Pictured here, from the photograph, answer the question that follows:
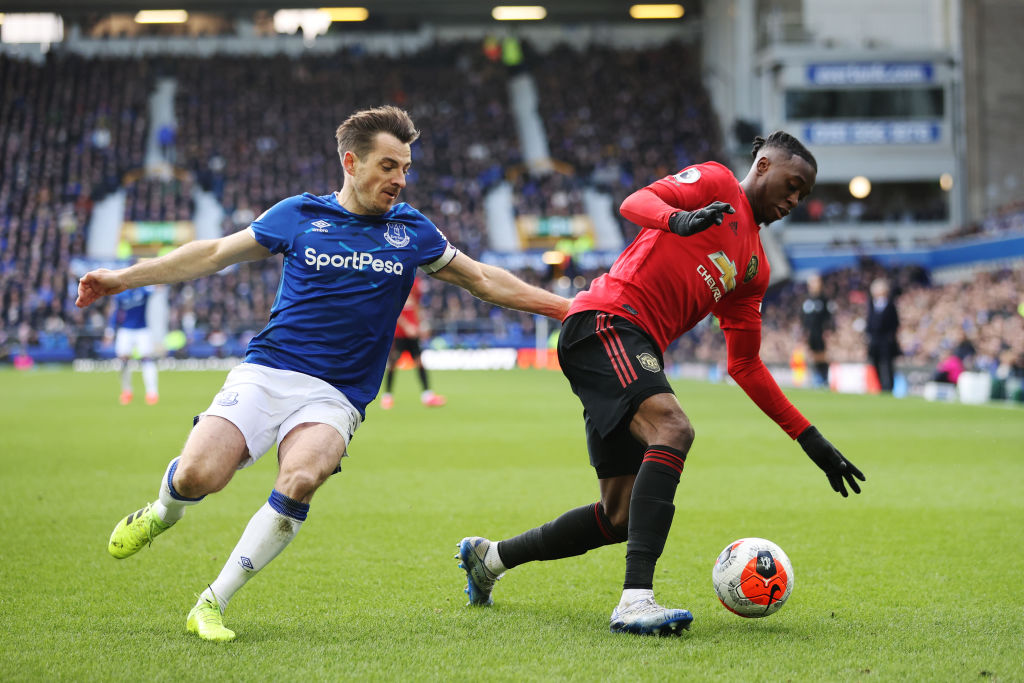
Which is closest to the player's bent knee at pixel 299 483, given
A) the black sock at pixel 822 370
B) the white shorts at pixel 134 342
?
the white shorts at pixel 134 342

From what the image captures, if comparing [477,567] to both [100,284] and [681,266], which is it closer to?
[681,266]

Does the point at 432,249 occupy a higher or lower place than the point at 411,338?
higher

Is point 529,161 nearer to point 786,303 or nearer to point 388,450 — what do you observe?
point 786,303

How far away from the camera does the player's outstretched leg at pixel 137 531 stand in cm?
466

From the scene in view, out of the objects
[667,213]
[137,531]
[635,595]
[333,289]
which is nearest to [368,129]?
[333,289]

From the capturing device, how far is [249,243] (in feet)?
15.5

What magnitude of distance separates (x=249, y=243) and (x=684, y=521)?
3.90 m

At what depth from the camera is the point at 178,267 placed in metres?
4.67

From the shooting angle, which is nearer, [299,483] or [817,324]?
[299,483]

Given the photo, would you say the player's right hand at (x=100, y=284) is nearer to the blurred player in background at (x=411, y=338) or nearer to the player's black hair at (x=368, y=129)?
the player's black hair at (x=368, y=129)

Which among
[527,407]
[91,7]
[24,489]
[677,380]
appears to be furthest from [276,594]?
[91,7]

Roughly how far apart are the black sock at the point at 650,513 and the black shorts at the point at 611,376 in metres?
0.24

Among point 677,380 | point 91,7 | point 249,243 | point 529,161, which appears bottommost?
point 677,380

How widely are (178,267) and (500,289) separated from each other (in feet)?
4.64
